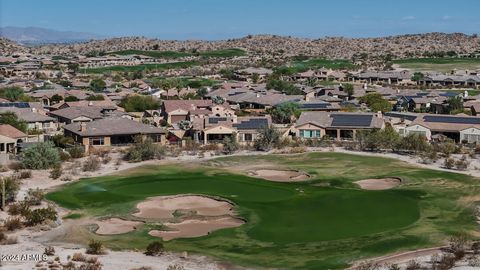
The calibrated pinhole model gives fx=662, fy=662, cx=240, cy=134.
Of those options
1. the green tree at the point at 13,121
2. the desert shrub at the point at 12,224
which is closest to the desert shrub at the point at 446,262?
the desert shrub at the point at 12,224

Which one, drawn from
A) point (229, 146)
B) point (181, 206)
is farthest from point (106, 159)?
point (181, 206)

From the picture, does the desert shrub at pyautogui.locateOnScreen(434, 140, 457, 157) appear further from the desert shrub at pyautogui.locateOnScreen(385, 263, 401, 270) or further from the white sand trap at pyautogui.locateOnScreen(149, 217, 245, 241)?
the desert shrub at pyautogui.locateOnScreen(385, 263, 401, 270)

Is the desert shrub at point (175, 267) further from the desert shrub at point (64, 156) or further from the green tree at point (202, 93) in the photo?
the green tree at point (202, 93)

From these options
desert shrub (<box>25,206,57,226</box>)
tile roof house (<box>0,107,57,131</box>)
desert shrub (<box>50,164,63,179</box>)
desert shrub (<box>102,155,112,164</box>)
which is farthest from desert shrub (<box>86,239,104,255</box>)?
tile roof house (<box>0,107,57,131</box>)

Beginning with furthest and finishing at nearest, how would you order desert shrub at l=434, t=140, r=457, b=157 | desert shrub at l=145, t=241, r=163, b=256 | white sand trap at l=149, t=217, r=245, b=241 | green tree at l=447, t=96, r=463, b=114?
green tree at l=447, t=96, r=463, b=114
desert shrub at l=434, t=140, r=457, b=157
white sand trap at l=149, t=217, r=245, b=241
desert shrub at l=145, t=241, r=163, b=256

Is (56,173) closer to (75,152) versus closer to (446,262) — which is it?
(75,152)

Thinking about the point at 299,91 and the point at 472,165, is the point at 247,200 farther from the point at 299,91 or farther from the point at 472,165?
the point at 299,91
